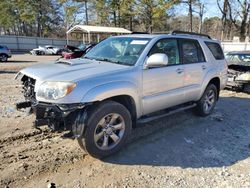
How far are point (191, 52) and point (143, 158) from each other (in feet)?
8.62

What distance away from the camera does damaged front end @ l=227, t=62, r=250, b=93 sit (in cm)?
921

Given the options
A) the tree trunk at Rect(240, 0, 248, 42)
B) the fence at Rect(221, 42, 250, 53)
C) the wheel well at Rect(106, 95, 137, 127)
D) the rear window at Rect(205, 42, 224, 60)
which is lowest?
the wheel well at Rect(106, 95, 137, 127)

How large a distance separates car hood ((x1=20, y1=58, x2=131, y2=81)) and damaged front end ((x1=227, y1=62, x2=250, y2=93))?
20.3 feet

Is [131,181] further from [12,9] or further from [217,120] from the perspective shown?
[12,9]

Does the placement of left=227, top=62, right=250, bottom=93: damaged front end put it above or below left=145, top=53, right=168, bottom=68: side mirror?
below

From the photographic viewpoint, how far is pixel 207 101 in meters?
6.57

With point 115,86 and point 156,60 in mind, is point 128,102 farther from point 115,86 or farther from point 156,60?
point 156,60

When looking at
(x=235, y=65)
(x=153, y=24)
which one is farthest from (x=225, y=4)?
(x=235, y=65)

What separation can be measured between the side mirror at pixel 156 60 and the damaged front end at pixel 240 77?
5.75 m

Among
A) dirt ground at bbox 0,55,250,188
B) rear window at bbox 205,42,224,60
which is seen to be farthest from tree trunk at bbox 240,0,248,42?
dirt ground at bbox 0,55,250,188

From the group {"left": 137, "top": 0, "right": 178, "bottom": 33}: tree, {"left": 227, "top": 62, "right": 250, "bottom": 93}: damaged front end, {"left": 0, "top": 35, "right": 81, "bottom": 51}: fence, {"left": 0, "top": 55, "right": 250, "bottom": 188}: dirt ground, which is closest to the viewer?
{"left": 0, "top": 55, "right": 250, "bottom": 188}: dirt ground

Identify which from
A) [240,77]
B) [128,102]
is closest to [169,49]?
[128,102]

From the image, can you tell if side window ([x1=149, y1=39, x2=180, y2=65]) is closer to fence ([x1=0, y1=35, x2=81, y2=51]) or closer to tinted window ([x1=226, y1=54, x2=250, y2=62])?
tinted window ([x1=226, y1=54, x2=250, y2=62])

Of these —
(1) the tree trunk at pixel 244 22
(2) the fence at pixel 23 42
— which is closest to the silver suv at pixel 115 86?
(1) the tree trunk at pixel 244 22
